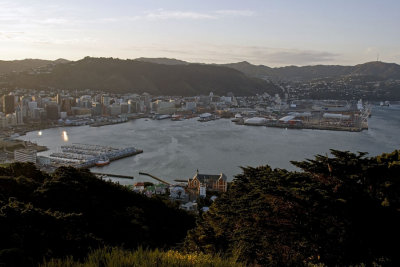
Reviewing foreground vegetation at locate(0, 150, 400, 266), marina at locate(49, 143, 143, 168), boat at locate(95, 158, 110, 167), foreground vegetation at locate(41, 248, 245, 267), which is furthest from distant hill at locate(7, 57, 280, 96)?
foreground vegetation at locate(41, 248, 245, 267)

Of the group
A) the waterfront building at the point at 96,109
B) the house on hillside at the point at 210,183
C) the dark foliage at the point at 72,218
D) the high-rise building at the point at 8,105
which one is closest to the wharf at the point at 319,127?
the waterfront building at the point at 96,109

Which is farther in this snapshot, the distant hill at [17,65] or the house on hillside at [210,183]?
the distant hill at [17,65]

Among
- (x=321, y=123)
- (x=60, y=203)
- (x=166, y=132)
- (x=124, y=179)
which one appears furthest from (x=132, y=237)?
(x=321, y=123)

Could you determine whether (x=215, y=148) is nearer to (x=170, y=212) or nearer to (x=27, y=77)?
(x=170, y=212)

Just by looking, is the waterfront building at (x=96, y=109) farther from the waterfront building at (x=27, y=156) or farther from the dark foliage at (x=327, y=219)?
the dark foliage at (x=327, y=219)

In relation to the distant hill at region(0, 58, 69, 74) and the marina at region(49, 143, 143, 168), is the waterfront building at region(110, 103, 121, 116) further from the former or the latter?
the distant hill at region(0, 58, 69, 74)

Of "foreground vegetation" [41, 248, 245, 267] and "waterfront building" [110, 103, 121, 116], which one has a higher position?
"foreground vegetation" [41, 248, 245, 267]

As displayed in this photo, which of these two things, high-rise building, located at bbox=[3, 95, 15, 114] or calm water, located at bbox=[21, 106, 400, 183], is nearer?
calm water, located at bbox=[21, 106, 400, 183]
